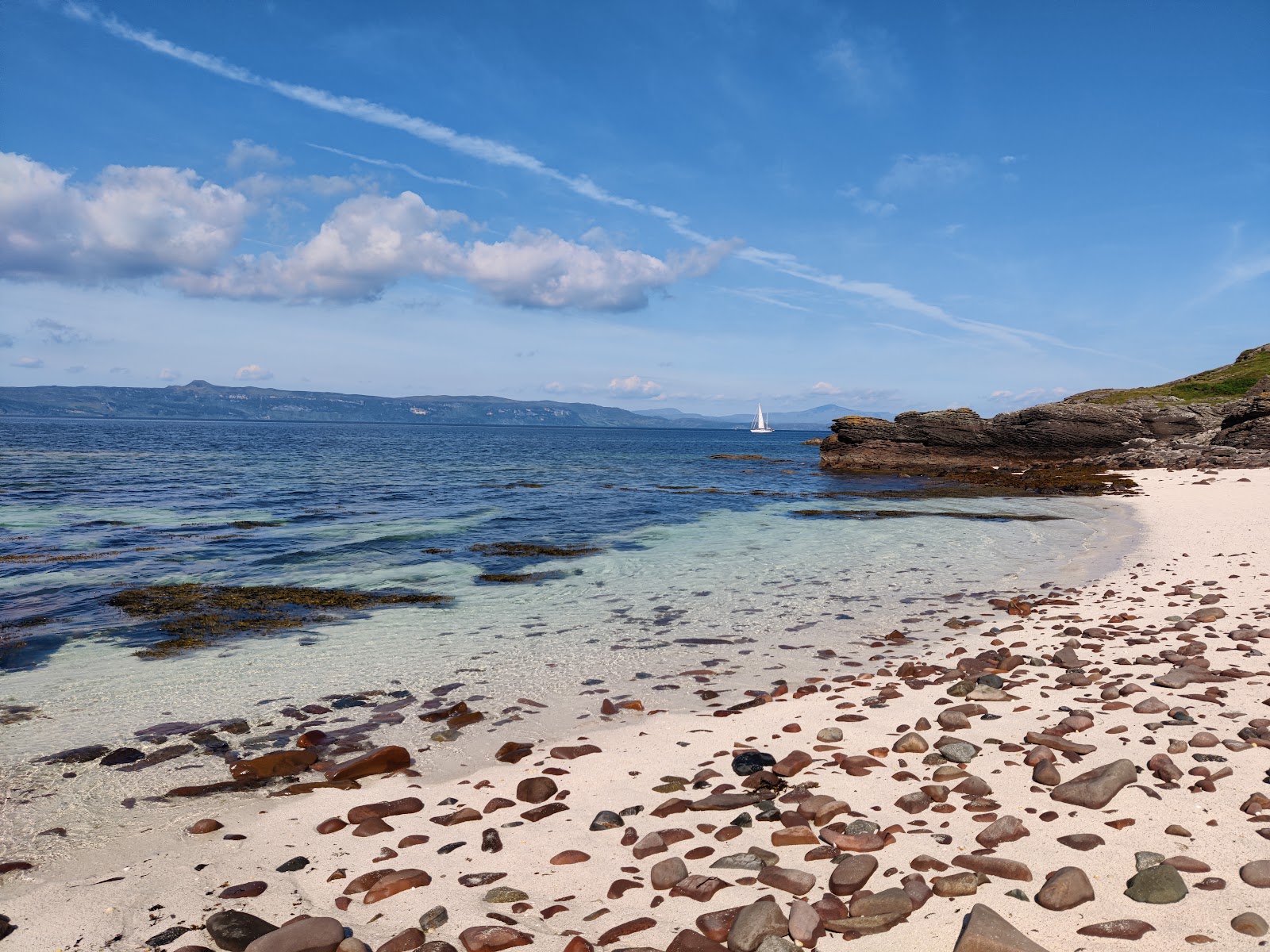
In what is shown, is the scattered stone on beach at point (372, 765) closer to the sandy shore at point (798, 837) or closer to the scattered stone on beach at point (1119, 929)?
the sandy shore at point (798, 837)

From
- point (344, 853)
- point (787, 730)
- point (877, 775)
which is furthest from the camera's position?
point (787, 730)

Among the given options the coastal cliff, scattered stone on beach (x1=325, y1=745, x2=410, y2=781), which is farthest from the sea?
the coastal cliff

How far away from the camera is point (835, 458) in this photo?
66.9m

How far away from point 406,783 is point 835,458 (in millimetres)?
63979

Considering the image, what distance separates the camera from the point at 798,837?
17.6 feet

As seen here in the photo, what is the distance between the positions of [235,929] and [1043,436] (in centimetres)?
6801

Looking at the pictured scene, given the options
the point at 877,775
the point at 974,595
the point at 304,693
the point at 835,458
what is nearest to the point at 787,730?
the point at 877,775

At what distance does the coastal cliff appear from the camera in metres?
54.0

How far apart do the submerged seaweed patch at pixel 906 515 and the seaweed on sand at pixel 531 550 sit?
14.1 meters

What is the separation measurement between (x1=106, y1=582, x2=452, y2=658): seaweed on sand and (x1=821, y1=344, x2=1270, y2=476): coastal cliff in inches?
2033

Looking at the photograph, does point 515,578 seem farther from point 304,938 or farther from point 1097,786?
point 1097,786

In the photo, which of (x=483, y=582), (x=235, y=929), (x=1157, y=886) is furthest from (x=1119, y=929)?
(x=483, y=582)

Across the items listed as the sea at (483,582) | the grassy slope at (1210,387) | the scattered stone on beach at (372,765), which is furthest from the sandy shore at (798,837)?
the grassy slope at (1210,387)

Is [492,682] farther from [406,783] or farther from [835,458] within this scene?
[835,458]
